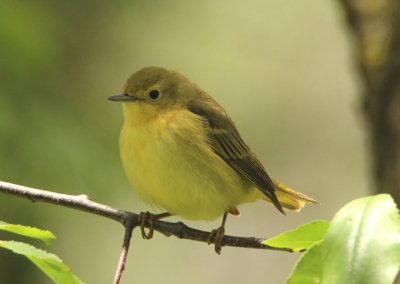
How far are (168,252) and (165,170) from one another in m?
5.54

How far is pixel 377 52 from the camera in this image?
5.69 m

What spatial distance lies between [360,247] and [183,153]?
2524 mm

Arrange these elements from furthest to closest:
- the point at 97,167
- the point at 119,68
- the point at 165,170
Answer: the point at 119,68 → the point at 97,167 → the point at 165,170

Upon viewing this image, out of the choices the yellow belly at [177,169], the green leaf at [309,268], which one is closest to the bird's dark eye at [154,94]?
the yellow belly at [177,169]

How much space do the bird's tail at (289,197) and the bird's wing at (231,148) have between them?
31 cm

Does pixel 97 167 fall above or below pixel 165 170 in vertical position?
above

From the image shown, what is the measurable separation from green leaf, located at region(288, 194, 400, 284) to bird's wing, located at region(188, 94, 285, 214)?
2.69 metres

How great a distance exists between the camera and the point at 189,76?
8.39m

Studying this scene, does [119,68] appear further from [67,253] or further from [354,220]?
[354,220]

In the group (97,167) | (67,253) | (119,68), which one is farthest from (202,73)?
(97,167)

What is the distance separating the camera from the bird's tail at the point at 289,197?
4.96 meters

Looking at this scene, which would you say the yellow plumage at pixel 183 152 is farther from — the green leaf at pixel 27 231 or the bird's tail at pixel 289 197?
the green leaf at pixel 27 231

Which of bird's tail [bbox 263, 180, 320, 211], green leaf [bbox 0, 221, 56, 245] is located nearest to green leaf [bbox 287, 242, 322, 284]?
green leaf [bbox 0, 221, 56, 245]

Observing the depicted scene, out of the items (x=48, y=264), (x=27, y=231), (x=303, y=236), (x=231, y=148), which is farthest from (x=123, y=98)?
(x=303, y=236)
